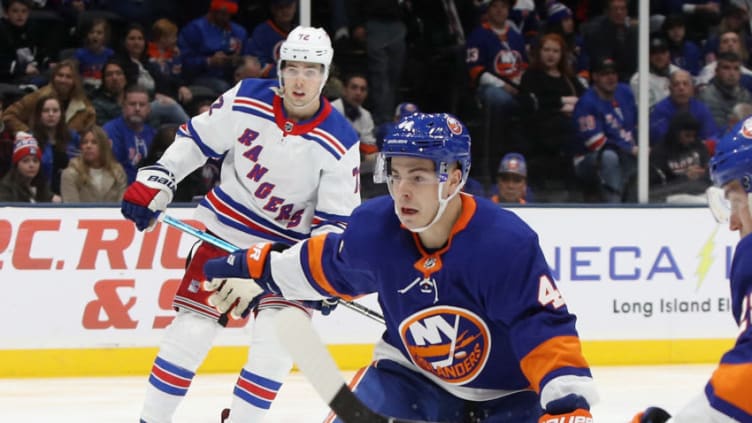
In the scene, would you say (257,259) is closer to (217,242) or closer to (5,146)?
(217,242)

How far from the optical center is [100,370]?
18.2ft

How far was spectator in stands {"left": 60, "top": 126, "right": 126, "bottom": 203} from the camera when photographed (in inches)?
220

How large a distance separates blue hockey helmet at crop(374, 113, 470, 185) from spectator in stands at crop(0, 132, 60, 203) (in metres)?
3.23

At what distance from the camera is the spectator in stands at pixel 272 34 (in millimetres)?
5922

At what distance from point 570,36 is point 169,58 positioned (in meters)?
1.92

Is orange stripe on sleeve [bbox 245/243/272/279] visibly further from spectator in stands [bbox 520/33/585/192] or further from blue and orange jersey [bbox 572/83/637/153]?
blue and orange jersey [bbox 572/83/637/153]

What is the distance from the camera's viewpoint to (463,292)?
2600mm

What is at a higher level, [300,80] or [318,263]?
[300,80]

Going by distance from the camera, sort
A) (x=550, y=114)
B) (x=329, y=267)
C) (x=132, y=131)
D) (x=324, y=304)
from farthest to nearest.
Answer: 1. (x=550, y=114)
2. (x=132, y=131)
3. (x=324, y=304)
4. (x=329, y=267)

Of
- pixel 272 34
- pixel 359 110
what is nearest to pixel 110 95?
pixel 272 34

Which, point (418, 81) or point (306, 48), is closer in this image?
point (306, 48)

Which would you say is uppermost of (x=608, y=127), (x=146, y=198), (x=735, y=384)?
(x=735, y=384)

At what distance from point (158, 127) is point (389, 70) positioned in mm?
1088

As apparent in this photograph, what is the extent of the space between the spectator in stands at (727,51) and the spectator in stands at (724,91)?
0.02 m
